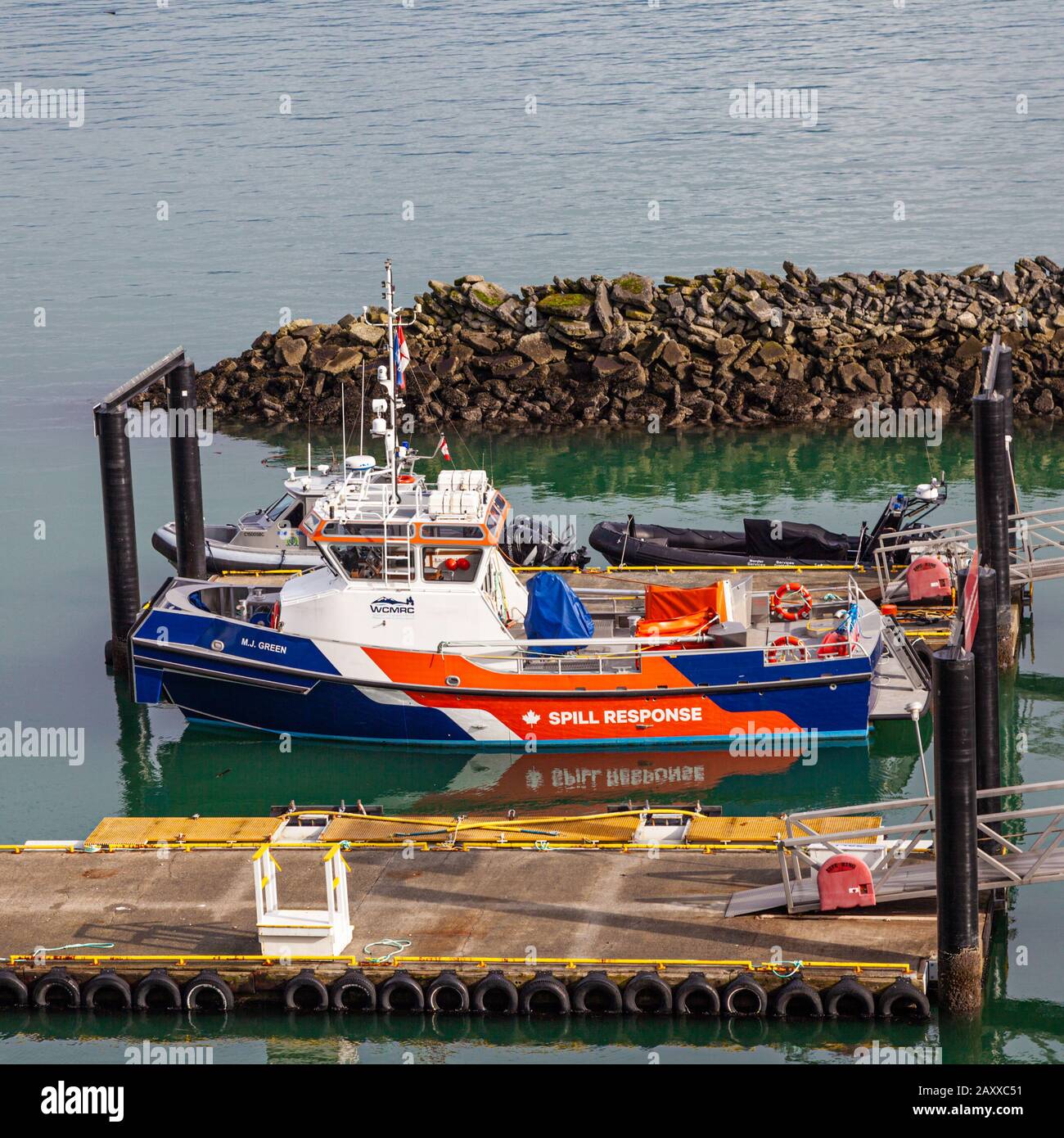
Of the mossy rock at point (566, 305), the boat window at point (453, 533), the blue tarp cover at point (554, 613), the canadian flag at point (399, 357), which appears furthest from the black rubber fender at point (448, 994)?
the mossy rock at point (566, 305)

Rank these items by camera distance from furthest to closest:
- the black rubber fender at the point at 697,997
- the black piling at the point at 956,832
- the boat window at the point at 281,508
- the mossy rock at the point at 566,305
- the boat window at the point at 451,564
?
the mossy rock at the point at 566,305 < the boat window at the point at 281,508 < the boat window at the point at 451,564 < the black rubber fender at the point at 697,997 < the black piling at the point at 956,832

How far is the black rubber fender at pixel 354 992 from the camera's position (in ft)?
60.8

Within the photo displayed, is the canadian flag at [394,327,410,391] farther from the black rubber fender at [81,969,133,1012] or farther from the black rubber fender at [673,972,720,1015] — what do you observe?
the black rubber fender at [673,972,720,1015]

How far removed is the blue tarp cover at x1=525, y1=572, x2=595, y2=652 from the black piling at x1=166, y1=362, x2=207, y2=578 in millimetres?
6770

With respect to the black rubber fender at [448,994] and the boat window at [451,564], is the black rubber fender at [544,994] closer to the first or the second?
the black rubber fender at [448,994]

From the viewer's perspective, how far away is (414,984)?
18.4 m

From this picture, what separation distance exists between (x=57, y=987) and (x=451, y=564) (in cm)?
820

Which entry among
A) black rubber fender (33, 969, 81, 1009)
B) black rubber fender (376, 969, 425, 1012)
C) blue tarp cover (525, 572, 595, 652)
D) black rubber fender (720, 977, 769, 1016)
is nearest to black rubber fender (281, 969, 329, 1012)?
black rubber fender (376, 969, 425, 1012)

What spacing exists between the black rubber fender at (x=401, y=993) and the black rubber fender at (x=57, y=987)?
3.02 meters

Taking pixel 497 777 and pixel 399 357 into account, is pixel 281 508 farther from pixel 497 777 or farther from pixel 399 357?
pixel 497 777

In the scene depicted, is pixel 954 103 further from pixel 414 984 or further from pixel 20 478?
pixel 414 984

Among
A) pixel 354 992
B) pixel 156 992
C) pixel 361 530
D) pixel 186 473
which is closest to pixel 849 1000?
pixel 354 992

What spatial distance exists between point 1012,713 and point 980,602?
8.11 m

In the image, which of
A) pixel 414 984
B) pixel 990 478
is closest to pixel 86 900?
pixel 414 984
